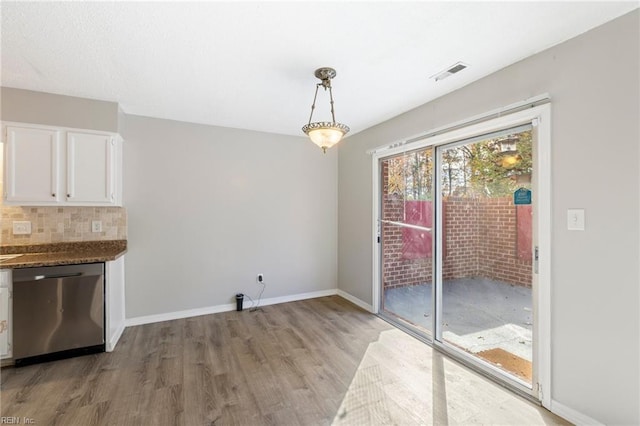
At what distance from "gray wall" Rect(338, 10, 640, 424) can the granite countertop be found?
3849 mm

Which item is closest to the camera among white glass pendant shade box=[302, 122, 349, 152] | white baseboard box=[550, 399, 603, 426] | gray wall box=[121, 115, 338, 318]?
white baseboard box=[550, 399, 603, 426]

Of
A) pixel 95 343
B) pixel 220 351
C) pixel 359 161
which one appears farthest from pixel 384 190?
pixel 95 343

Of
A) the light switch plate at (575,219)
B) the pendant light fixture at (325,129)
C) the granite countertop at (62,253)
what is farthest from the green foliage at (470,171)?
the granite countertop at (62,253)

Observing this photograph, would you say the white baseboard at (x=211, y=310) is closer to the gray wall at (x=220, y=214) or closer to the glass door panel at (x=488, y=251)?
the gray wall at (x=220, y=214)

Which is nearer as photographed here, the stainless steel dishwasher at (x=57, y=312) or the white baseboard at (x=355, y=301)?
the stainless steel dishwasher at (x=57, y=312)

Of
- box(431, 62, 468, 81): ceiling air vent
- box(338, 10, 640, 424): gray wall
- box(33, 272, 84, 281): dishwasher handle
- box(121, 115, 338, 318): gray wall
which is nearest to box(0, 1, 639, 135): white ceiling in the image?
box(431, 62, 468, 81): ceiling air vent

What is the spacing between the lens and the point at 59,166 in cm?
289

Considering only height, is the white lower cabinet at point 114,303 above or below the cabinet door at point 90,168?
below

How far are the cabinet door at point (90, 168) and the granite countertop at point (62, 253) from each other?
1.71ft

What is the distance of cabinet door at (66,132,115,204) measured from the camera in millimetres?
2930

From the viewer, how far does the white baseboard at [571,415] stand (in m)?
1.81

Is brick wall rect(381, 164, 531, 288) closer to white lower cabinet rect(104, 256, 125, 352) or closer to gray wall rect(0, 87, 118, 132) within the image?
white lower cabinet rect(104, 256, 125, 352)

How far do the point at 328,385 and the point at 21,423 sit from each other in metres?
2.10

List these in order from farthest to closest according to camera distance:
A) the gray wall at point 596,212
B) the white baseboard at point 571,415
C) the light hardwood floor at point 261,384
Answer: the light hardwood floor at point 261,384 < the white baseboard at point 571,415 < the gray wall at point 596,212
